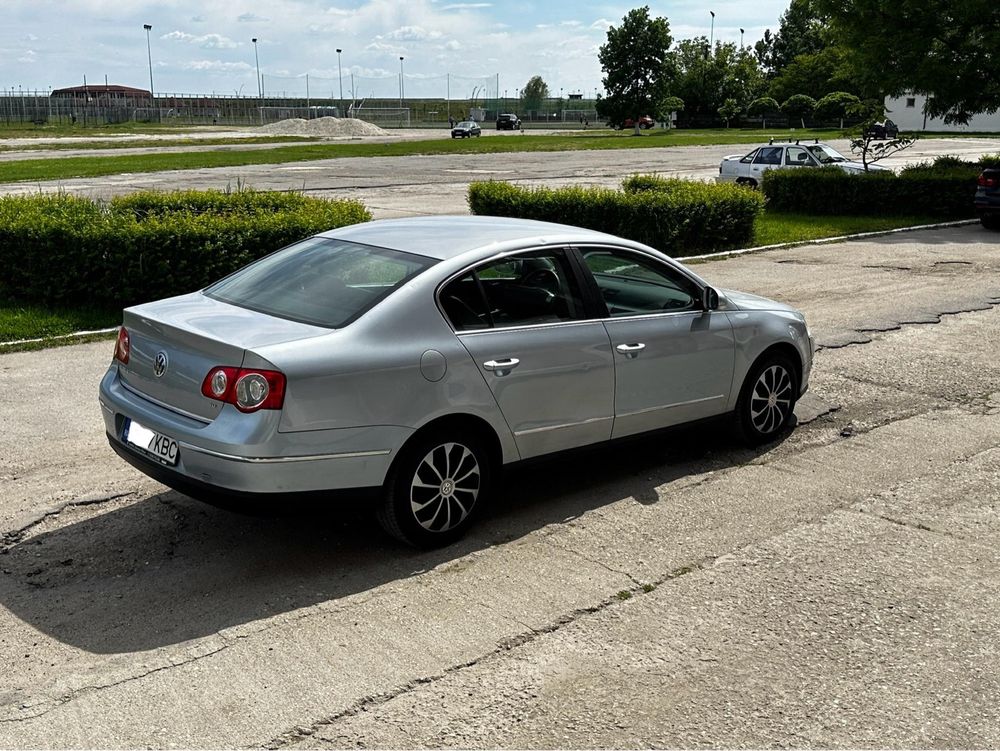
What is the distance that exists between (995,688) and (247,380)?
129 inches

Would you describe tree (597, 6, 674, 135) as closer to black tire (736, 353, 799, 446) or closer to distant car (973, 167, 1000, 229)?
distant car (973, 167, 1000, 229)

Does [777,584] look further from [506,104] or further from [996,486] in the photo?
[506,104]

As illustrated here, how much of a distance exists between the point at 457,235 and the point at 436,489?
58.5 inches

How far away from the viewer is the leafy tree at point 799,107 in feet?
290

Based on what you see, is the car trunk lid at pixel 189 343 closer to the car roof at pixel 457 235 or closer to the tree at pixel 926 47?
the car roof at pixel 457 235

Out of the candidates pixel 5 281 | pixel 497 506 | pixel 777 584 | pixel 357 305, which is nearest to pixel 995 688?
pixel 777 584

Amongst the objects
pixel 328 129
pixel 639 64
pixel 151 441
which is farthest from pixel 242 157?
pixel 639 64

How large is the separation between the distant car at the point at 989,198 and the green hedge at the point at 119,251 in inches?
567

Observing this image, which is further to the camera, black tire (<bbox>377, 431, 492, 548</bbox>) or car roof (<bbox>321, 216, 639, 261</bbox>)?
car roof (<bbox>321, 216, 639, 261</bbox>)

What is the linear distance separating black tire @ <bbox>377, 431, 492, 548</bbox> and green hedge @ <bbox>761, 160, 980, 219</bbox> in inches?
763

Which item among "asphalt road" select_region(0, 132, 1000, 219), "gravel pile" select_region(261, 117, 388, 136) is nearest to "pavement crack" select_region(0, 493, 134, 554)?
"asphalt road" select_region(0, 132, 1000, 219)

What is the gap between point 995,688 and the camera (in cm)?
411

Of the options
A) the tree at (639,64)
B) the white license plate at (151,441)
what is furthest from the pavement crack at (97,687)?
the tree at (639,64)

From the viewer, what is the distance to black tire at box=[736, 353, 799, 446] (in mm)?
6910
